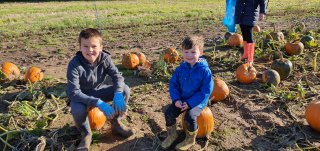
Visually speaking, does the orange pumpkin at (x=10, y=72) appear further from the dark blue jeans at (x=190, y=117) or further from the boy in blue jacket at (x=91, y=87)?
the dark blue jeans at (x=190, y=117)

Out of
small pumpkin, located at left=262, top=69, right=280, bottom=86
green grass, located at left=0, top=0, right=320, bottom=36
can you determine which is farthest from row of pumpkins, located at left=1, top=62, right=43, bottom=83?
green grass, located at left=0, top=0, right=320, bottom=36

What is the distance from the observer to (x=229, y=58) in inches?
278

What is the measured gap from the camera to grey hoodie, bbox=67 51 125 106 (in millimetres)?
3984

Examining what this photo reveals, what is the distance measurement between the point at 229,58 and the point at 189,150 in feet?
11.2

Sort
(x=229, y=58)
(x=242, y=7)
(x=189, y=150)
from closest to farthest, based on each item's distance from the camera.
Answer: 1. (x=189, y=150)
2. (x=242, y=7)
3. (x=229, y=58)

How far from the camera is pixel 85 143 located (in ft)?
13.0

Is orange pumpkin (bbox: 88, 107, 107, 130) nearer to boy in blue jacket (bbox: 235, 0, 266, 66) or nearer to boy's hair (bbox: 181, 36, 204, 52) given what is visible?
boy's hair (bbox: 181, 36, 204, 52)

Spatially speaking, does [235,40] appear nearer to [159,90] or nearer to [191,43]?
[159,90]

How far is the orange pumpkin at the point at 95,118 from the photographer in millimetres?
4273

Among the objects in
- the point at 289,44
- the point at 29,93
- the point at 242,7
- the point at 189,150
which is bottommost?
the point at 189,150

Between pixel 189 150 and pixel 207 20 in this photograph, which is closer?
pixel 189 150

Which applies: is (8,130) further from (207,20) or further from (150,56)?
(207,20)

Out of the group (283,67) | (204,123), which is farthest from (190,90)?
(283,67)

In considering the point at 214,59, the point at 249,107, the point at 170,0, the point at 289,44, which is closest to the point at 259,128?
the point at 249,107
